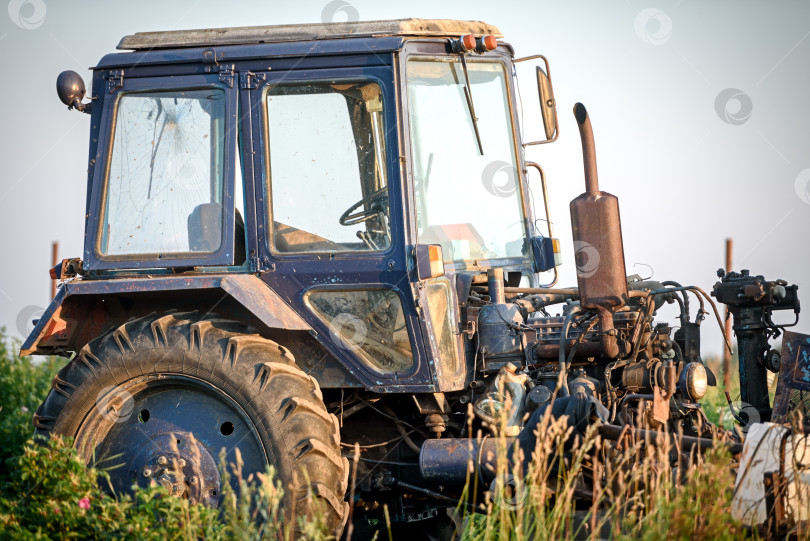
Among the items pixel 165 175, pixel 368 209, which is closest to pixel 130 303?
pixel 165 175

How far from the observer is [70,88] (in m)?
5.20

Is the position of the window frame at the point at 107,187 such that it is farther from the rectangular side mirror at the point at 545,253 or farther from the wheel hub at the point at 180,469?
the rectangular side mirror at the point at 545,253

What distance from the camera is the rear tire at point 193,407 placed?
462 centimetres

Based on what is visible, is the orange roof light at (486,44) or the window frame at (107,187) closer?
→ the window frame at (107,187)

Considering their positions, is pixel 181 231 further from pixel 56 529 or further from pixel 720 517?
pixel 720 517

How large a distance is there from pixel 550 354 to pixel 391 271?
1.08 metres

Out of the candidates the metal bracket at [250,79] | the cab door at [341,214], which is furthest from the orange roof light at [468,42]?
the metal bracket at [250,79]

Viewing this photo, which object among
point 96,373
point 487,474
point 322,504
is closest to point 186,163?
point 96,373

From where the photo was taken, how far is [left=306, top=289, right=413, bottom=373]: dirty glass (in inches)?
197

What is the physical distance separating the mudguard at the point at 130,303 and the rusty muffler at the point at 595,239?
1565 millimetres

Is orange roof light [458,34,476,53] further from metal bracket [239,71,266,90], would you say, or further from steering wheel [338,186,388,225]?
metal bracket [239,71,266,90]

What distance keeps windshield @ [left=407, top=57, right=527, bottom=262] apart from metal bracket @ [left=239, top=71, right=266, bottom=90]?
86cm

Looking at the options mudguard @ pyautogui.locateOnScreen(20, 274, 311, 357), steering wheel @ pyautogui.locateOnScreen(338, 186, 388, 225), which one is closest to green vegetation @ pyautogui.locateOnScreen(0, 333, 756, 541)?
mudguard @ pyautogui.locateOnScreen(20, 274, 311, 357)

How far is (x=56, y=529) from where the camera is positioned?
4.18 m
